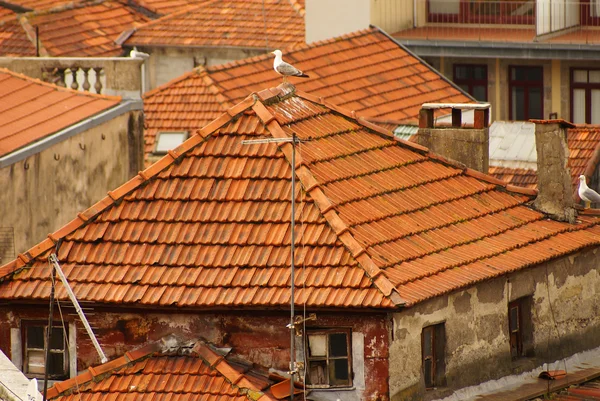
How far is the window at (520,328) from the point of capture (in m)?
24.3

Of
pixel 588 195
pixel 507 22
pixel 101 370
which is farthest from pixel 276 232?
pixel 507 22

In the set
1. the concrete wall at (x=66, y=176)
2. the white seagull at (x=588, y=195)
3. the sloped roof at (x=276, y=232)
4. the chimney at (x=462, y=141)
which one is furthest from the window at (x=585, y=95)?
the sloped roof at (x=276, y=232)

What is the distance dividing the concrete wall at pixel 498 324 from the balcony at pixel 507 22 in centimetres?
1540

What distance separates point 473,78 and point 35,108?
1600 cm

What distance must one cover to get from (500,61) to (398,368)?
826 inches

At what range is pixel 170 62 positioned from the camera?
46406 millimetres

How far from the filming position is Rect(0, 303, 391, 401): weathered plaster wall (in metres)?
21.4

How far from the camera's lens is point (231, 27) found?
46750 millimetres

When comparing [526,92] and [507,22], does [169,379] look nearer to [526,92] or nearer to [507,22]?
[526,92]

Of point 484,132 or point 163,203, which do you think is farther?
point 484,132

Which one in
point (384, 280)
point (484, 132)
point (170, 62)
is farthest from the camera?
point (170, 62)

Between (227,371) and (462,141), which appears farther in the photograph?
(462,141)

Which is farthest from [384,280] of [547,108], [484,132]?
[547,108]

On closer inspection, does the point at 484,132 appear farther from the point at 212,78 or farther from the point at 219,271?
the point at 212,78
